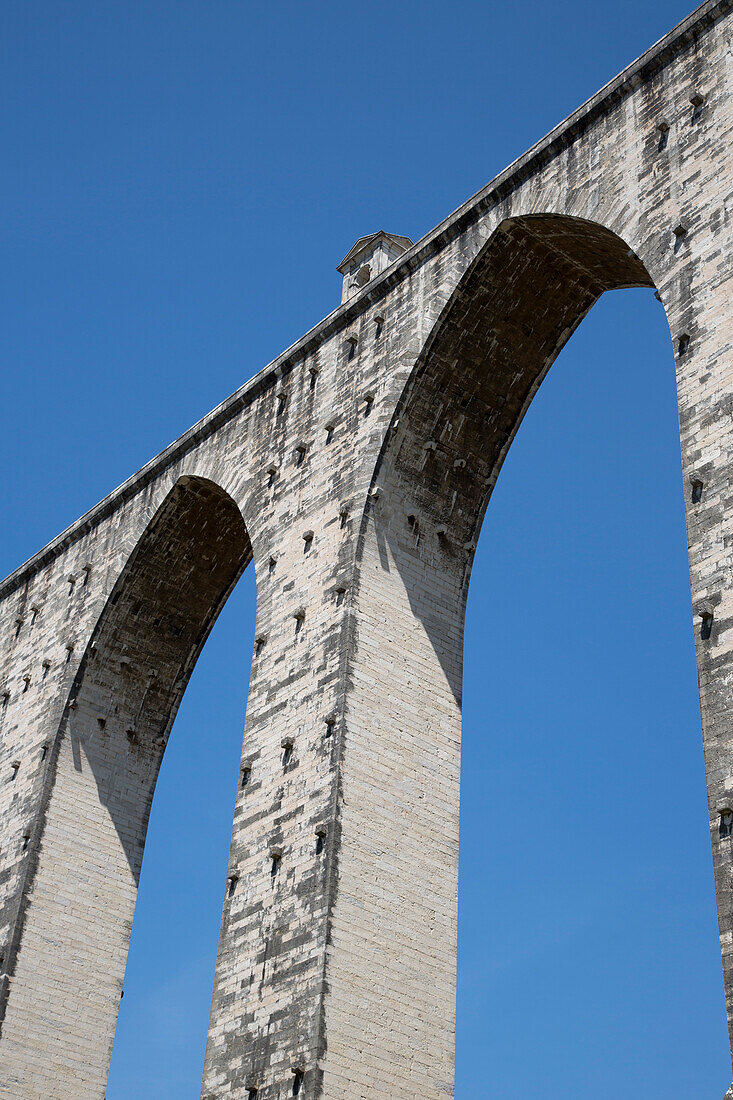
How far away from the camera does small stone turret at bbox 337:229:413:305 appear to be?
18594mm

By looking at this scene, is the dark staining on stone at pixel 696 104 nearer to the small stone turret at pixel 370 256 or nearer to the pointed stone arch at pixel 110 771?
the small stone turret at pixel 370 256

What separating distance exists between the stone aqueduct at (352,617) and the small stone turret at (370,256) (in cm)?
6

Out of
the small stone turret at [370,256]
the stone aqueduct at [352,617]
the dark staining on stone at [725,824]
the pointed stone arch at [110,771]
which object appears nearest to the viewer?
the dark staining on stone at [725,824]

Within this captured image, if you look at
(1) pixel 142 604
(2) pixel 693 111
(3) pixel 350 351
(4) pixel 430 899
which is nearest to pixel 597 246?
(2) pixel 693 111

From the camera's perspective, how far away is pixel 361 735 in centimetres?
1348

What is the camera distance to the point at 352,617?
1402cm

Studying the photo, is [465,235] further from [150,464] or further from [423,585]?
[150,464]

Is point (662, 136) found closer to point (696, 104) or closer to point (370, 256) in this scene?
point (696, 104)

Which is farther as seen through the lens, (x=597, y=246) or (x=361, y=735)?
(x=597, y=246)

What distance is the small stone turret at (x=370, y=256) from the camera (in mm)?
18594

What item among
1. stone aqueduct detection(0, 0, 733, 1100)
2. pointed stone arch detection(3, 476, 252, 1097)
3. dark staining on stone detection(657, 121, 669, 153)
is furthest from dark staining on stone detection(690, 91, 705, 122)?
pointed stone arch detection(3, 476, 252, 1097)

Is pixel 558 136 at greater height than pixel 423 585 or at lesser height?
greater

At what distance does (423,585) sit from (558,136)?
4.86 m

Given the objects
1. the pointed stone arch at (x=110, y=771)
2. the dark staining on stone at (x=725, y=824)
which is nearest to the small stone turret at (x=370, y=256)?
the pointed stone arch at (x=110, y=771)
